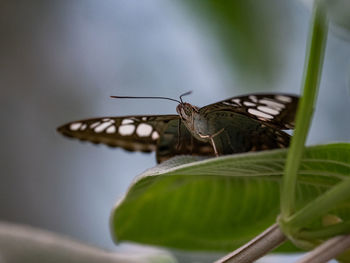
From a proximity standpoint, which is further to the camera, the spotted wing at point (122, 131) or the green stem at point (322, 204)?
the spotted wing at point (122, 131)

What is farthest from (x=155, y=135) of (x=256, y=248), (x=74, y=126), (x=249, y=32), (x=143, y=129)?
(x=249, y=32)

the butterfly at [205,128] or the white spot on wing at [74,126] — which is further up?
the white spot on wing at [74,126]

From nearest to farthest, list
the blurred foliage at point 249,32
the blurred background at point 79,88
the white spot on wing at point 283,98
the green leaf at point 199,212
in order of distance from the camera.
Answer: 1. the white spot on wing at point 283,98
2. the green leaf at point 199,212
3. the blurred foliage at point 249,32
4. the blurred background at point 79,88

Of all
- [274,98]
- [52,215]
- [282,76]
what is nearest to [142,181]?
[274,98]

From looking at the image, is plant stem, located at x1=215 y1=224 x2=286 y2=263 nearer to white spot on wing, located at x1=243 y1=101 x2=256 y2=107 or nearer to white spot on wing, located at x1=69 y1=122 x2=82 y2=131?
white spot on wing, located at x1=243 y1=101 x2=256 y2=107

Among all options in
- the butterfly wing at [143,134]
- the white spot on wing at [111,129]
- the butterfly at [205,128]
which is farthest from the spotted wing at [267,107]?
the white spot on wing at [111,129]

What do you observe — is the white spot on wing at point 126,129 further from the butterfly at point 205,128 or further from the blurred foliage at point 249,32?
the blurred foliage at point 249,32

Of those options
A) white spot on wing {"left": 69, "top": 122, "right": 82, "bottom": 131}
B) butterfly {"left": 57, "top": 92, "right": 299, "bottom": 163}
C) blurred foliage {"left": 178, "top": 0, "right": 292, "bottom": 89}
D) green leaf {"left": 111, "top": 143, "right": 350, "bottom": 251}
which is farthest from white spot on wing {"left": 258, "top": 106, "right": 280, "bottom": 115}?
blurred foliage {"left": 178, "top": 0, "right": 292, "bottom": 89}

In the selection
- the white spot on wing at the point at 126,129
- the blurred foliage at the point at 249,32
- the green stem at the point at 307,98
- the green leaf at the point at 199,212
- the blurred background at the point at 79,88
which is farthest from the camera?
the blurred background at the point at 79,88

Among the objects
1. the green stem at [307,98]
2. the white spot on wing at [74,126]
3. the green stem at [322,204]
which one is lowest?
the green stem at [322,204]
